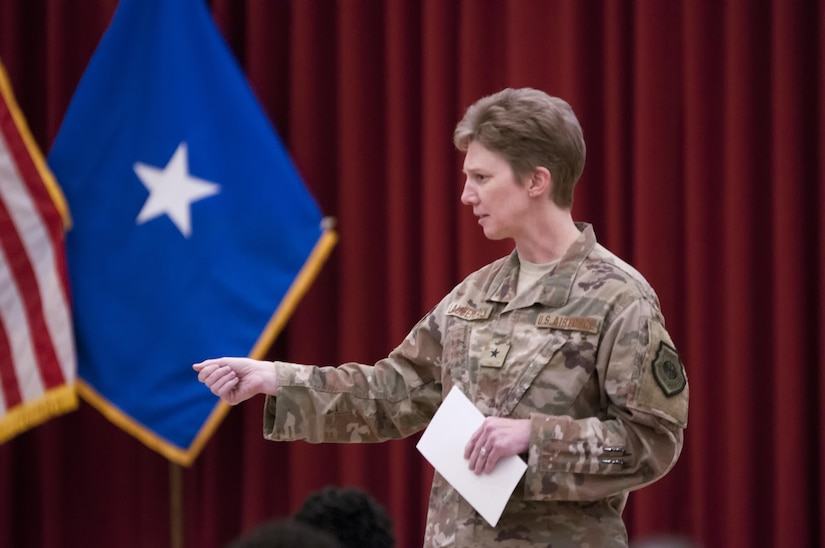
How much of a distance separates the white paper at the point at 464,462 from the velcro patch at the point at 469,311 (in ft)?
0.53

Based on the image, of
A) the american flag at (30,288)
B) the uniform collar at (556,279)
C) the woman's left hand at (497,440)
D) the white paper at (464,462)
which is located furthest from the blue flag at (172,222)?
the woman's left hand at (497,440)

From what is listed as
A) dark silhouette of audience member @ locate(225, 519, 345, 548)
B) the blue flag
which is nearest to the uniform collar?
dark silhouette of audience member @ locate(225, 519, 345, 548)

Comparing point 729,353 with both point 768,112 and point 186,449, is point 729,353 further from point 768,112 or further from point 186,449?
point 186,449

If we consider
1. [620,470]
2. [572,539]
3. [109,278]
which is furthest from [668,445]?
A: [109,278]

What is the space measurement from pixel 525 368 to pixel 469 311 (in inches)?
7.9

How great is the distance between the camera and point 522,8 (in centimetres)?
357

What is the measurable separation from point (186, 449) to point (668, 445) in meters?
2.23

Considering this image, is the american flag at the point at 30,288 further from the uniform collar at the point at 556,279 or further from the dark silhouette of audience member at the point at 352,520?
the uniform collar at the point at 556,279

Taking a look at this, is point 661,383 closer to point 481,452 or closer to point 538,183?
point 481,452

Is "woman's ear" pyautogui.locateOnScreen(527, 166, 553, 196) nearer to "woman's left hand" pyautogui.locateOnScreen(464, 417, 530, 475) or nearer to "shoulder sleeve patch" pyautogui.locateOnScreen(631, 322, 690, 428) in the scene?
"shoulder sleeve patch" pyautogui.locateOnScreen(631, 322, 690, 428)

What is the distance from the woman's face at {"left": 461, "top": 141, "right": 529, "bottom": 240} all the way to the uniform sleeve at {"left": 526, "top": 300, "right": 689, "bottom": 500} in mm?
301

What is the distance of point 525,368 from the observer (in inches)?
77.0

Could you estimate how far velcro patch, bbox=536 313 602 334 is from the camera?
6.35 ft

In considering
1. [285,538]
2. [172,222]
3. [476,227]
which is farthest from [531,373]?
[172,222]
